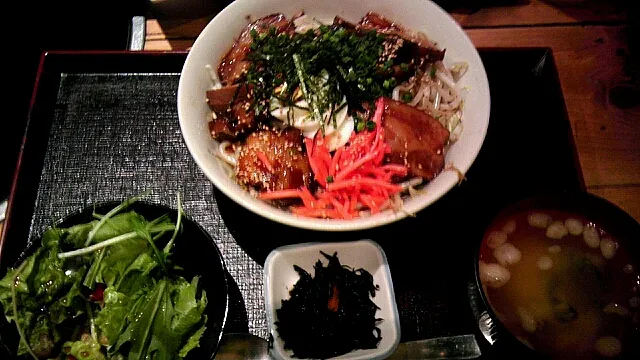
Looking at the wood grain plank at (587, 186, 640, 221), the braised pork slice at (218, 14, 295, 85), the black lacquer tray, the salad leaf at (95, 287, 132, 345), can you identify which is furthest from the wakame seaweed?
Answer: the wood grain plank at (587, 186, 640, 221)

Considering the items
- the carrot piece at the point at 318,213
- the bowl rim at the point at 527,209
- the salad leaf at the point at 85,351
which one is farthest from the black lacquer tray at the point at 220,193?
the salad leaf at the point at 85,351

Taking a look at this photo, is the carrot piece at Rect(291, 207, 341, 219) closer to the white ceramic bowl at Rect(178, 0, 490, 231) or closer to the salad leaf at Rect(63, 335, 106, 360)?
the white ceramic bowl at Rect(178, 0, 490, 231)

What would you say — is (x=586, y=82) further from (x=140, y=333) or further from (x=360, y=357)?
(x=140, y=333)

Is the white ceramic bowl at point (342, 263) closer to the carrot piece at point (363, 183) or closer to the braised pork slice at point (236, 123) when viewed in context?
the carrot piece at point (363, 183)

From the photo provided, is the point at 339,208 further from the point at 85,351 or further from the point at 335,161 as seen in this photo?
the point at 85,351

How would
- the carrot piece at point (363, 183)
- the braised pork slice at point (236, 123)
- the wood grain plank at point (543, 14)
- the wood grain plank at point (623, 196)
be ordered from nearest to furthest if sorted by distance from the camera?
the carrot piece at point (363, 183) → the braised pork slice at point (236, 123) → the wood grain plank at point (623, 196) → the wood grain plank at point (543, 14)

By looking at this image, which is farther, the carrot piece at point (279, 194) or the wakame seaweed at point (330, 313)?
the carrot piece at point (279, 194)

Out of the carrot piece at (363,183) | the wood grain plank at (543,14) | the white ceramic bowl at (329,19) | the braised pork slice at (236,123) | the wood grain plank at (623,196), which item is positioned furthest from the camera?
the wood grain plank at (543,14)

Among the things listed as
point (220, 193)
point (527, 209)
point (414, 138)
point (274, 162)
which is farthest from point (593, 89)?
point (220, 193)
